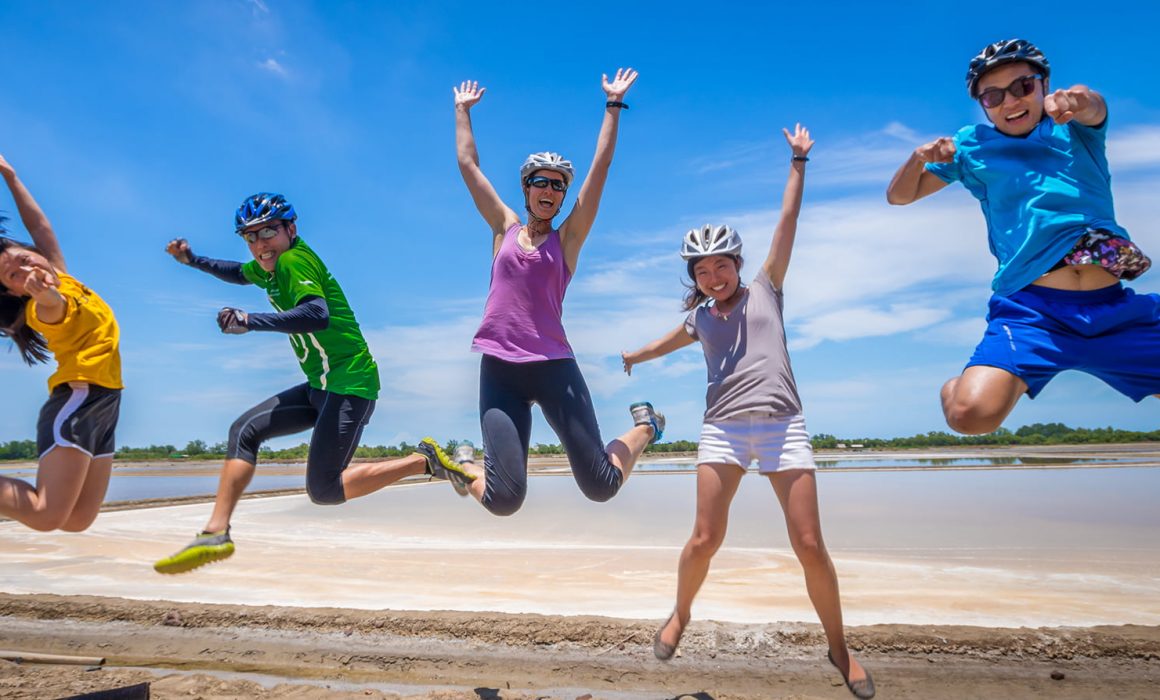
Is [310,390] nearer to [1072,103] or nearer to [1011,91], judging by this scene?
[1011,91]

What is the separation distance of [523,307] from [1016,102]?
2728 mm

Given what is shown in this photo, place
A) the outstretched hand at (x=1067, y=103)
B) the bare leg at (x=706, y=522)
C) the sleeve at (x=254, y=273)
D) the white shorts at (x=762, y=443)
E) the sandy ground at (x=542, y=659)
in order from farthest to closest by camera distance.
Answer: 1. the sandy ground at (x=542, y=659)
2. the sleeve at (x=254, y=273)
3. the bare leg at (x=706, y=522)
4. the white shorts at (x=762, y=443)
5. the outstretched hand at (x=1067, y=103)

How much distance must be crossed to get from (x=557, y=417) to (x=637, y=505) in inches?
452

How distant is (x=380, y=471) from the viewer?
16.2 ft

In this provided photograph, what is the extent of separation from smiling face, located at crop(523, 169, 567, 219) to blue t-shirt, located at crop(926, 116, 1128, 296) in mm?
2289

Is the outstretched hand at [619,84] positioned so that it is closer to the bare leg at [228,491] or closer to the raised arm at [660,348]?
the raised arm at [660,348]

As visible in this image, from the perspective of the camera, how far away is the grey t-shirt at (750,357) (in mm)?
3865

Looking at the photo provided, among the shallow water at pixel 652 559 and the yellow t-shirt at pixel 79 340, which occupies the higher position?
the yellow t-shirt at pixel 79 340

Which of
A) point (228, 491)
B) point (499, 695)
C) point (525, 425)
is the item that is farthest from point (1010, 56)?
point (499, 695)

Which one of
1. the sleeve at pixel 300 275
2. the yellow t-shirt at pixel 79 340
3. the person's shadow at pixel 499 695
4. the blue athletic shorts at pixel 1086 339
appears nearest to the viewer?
the blue athletic shorts at pixel 1086 339

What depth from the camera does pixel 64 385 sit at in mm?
4293

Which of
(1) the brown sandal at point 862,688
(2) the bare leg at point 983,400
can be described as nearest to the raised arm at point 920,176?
(2) the bare leg at point 983,400

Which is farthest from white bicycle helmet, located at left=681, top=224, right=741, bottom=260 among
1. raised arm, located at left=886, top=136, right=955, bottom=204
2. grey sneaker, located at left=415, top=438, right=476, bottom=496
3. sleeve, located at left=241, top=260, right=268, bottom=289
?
sleeve, located at left=241, top=260, right=268, bottom=289

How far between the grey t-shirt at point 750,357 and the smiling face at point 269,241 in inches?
106
